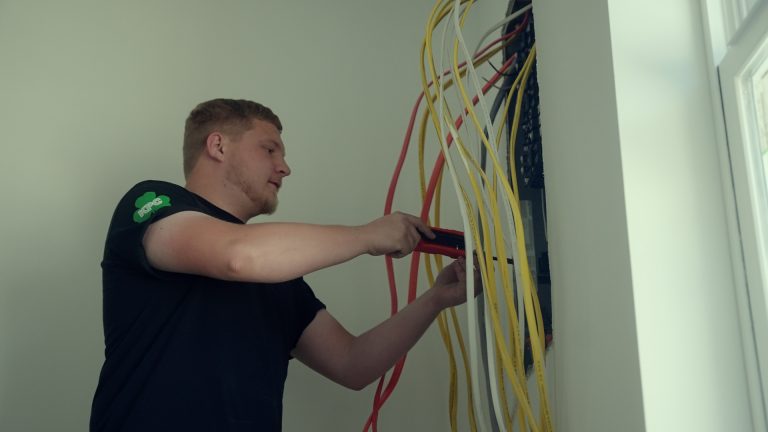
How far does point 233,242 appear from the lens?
3.43 feet

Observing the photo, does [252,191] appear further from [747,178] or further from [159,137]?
[747,178]

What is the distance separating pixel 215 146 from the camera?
141cm

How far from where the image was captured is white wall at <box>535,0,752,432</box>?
2.18 ft

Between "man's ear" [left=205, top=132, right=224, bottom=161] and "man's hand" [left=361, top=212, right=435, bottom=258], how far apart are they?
0.40 metres

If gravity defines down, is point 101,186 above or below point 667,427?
above

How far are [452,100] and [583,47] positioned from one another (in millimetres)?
931

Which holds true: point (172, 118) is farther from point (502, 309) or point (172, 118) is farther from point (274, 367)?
point (502, 309)

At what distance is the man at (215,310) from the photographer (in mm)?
1067

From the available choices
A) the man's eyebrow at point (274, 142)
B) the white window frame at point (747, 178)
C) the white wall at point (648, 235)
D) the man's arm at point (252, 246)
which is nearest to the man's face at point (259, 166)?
the man's eyebrow at point (274, 142)

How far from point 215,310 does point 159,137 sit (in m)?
0.67

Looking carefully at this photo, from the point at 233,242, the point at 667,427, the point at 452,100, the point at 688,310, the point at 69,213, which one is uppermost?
the point at 452,100

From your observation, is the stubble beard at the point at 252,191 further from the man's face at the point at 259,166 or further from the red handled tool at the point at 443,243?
the red handled tool at the point at 443,243

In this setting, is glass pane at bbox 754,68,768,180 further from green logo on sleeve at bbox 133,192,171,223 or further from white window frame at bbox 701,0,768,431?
green logo on sleeve at bbox 133,192,171,223

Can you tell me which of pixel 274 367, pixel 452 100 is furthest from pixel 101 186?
pixel 452 100
